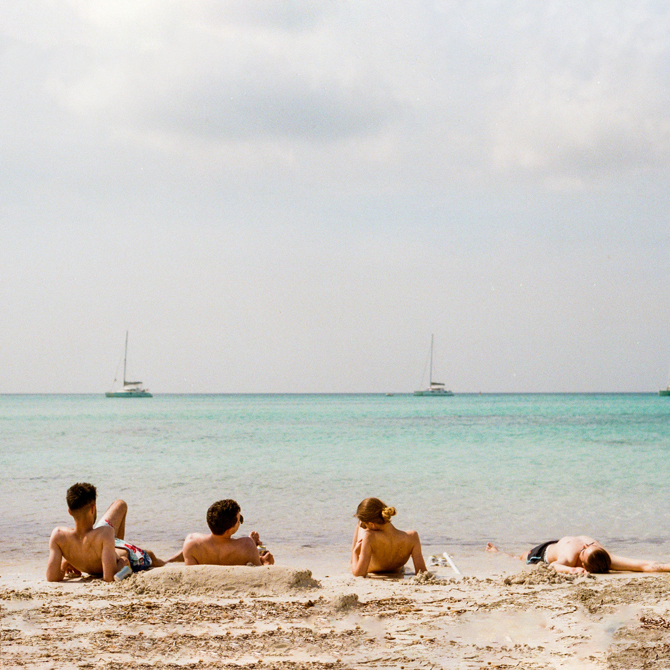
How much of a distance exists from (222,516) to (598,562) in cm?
365

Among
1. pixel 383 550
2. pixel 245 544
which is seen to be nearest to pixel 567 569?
pixel 383 550

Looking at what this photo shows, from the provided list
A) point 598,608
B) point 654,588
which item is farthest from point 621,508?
point 598,608

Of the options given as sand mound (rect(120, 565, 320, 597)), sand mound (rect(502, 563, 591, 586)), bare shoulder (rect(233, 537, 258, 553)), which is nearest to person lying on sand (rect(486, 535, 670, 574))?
sand mound (rect(502, 563, 591, 586))

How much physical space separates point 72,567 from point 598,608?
4.61m

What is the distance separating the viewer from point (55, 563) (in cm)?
621

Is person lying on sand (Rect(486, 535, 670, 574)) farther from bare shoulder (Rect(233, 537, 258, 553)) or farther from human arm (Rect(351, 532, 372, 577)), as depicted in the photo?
bare shoulder (Rect(233, 537, 258, 553))

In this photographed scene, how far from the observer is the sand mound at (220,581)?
17.9ft

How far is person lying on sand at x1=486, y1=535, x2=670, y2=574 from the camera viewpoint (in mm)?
6691

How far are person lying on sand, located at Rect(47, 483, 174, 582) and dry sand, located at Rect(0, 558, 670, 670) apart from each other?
8.8 inches

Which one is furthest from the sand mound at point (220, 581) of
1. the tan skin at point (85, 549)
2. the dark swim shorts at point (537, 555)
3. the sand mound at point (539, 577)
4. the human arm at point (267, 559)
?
the dark swim shorts at point (537, 555)

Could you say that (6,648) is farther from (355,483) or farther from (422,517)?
(355,483)

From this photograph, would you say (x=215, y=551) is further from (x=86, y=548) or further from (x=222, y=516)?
(x=86, y=548)

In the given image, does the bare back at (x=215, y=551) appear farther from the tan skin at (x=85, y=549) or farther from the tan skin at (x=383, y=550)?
the tan skin at (x=383, y=550)

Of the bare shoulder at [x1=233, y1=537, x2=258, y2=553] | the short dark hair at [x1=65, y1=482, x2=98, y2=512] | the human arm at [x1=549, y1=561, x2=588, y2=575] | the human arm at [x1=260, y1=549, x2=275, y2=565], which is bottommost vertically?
the human arm at [x1=260, y1=549, x2=275, y2=565]
